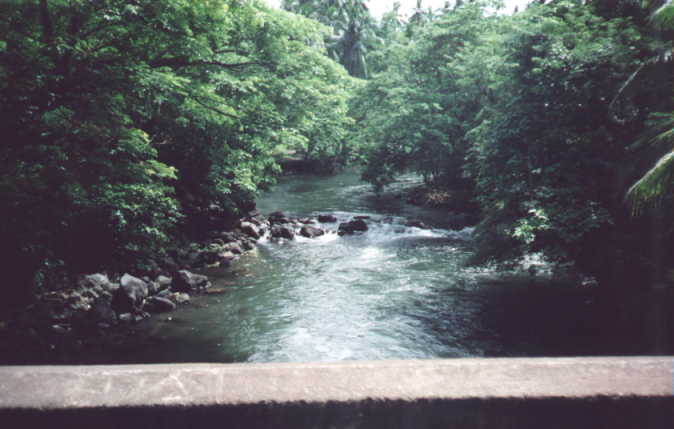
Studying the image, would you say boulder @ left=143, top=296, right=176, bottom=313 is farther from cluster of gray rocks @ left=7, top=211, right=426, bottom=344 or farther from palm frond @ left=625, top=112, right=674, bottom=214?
palm frond @ left=625, top=112, right=674, bottom=214

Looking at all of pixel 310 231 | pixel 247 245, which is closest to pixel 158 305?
pixel 247 245

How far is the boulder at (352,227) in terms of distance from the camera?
15661 millimetres

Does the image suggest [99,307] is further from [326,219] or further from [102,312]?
[326,219]

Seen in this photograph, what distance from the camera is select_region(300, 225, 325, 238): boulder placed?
49.8 feet

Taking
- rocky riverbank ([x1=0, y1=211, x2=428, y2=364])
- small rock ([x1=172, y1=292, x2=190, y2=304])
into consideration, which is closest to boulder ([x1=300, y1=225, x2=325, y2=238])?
rocky riverbank ([x1=0, y1=211, x2=428, y2=364])

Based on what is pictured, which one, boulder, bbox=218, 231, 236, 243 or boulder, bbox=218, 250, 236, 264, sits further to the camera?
boulder, bbox=218, 231, 236, 243

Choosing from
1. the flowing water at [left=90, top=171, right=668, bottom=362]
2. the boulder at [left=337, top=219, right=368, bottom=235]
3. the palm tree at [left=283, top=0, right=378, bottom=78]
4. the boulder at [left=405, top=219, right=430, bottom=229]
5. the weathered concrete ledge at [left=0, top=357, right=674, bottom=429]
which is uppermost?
the palm tree at [left=283, top=0, right=378, bottom=78]

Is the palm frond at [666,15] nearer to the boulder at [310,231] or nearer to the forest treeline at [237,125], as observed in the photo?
the forest treeline at [237,125]

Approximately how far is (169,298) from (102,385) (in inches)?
311

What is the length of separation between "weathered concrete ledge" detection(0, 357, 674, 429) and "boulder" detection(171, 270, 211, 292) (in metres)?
8.18

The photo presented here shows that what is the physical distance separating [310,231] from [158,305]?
7.36 meters

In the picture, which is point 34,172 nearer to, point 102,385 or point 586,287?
point 102,385

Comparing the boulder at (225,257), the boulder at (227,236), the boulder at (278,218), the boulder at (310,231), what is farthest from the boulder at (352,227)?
the boulder at (225,257)

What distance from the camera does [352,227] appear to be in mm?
15898
